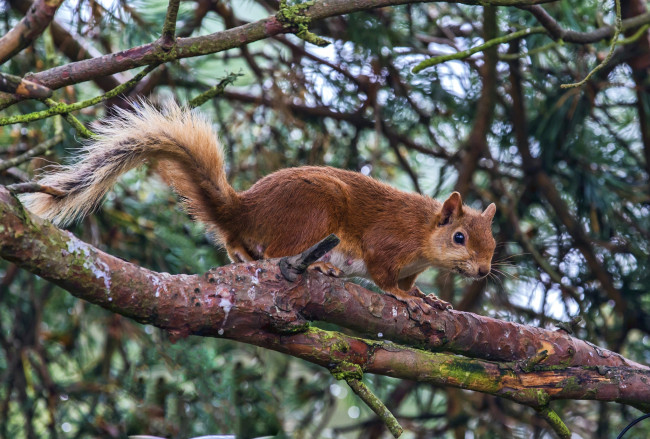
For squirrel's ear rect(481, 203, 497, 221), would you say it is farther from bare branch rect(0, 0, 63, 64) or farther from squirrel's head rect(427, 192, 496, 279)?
bare branch rect(0, 0, 63, 64)

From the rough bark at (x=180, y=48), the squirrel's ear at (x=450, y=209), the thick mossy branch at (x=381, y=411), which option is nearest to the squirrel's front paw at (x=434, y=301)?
the squirrel's ear at (x=450, y=209)

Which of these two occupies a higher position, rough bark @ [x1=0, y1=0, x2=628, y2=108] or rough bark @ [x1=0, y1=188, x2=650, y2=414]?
rough bark @ [x1=0, y1=0, x2=628, y2=108]

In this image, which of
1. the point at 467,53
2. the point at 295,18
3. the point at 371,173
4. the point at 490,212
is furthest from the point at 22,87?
the point at 371,173

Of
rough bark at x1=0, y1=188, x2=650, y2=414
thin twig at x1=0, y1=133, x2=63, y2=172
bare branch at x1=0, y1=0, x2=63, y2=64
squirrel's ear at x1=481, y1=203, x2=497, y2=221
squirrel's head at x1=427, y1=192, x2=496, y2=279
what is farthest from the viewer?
squirrel's ear at x1=481, y1=203, x2=497, y2=221

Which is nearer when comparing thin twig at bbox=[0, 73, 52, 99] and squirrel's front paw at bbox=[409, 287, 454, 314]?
thin twig at bbox=[0, 73, 52, 99]

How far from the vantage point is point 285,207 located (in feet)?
6.88

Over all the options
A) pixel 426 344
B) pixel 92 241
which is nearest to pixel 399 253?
pixel 426 344

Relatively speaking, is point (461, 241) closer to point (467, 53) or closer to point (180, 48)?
point (467, 53)

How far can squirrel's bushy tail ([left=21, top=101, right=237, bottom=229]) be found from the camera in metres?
1.71

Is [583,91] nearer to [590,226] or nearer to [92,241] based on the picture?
[590,226]

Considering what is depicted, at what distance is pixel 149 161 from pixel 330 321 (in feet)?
2.24

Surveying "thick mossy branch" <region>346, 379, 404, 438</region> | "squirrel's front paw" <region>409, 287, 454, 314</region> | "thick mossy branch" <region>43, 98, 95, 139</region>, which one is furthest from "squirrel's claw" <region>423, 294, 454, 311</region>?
"thick mossy branch" <region>43, 98, 95, 139</region>

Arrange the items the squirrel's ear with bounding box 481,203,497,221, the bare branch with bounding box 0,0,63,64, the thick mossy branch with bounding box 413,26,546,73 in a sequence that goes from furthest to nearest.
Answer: the squirrel's ear with bounding box 481,203,497,221 → the thick mossy branch with bounding box 413,26,546,73 → the bare branch with bounding box 0,0,63,64

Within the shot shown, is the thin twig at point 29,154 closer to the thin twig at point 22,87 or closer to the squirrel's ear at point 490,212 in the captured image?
the thin twig at point 22,87
